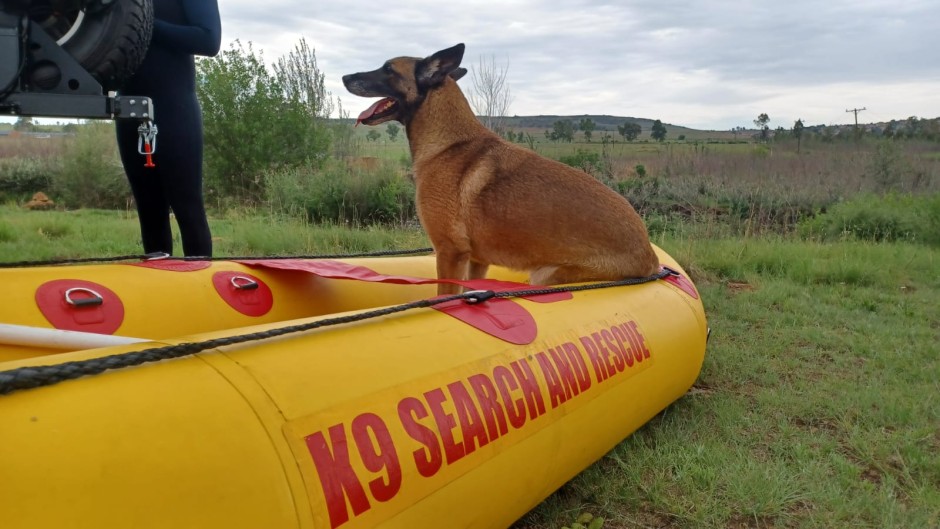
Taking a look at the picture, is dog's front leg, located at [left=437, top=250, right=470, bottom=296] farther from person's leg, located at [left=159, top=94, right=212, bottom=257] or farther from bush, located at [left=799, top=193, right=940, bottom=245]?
bush, located at [left=799, top=193, right=940, bottom=245]

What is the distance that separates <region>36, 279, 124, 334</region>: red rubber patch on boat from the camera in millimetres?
2295

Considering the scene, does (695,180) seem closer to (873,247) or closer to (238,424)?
(873,247)

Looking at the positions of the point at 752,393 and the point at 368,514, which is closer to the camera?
the point at 368,514

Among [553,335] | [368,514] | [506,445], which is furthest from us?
[553,335]

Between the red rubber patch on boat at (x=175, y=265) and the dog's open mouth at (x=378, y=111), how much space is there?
1162 millimetres

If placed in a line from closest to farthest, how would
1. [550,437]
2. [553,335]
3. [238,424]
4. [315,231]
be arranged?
1. [238,424]
2. [550,437]
3. [553,335]
4. [315,231]

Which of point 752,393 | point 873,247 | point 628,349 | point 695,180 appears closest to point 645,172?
point 695,180

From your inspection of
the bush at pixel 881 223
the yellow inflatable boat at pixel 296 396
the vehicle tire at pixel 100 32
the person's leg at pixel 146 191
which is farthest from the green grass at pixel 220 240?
the bush at pixel 881 223

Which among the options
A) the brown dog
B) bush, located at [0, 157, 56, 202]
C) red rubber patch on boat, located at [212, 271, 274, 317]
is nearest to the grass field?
the brown dog

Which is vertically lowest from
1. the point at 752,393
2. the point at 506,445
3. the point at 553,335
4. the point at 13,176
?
the point at 752,393

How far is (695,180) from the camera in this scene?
16328 mm

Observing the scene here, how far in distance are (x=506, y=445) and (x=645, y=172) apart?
16407 millimetres

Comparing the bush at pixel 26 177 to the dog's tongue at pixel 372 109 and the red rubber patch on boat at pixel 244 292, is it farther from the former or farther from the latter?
the red rubber patch on boat at pixel 244 292

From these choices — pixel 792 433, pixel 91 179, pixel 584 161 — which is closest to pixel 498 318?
pixel 792 433
